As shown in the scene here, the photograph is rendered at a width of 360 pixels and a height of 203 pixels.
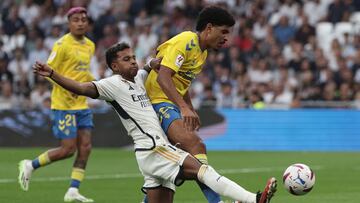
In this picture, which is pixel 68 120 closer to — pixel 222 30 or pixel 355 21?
pixel 222 30

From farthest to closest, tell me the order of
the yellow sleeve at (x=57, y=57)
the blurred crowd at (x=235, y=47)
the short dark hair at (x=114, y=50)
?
the blurred crowd at (x=235, y=47), the yellow sleeve at (x=57, y=57), the short dark hair at (x=114, y=50)

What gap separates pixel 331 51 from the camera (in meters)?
26.9

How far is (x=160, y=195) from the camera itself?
33.1 ft

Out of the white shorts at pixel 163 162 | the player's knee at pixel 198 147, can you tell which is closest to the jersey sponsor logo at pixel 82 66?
the player's knee at pixel 198 147

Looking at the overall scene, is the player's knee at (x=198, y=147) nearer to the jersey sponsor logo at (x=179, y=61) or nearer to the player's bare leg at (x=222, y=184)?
the player's bare leg at (x=222, y=184)

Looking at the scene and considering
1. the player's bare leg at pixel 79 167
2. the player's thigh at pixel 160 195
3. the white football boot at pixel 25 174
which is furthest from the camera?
the white football boot at pixel 25 174

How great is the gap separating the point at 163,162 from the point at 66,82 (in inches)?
52.2

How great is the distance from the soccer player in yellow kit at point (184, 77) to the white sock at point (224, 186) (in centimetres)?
63

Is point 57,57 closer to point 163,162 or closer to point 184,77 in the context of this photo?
point 184,77

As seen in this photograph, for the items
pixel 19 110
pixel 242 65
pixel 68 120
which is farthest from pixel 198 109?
pixel 68 120

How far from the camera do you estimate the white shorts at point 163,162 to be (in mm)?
9633

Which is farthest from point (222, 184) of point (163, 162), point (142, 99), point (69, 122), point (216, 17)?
point (69, 122)

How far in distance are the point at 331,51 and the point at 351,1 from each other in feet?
7.40

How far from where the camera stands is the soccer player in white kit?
9555 mm
